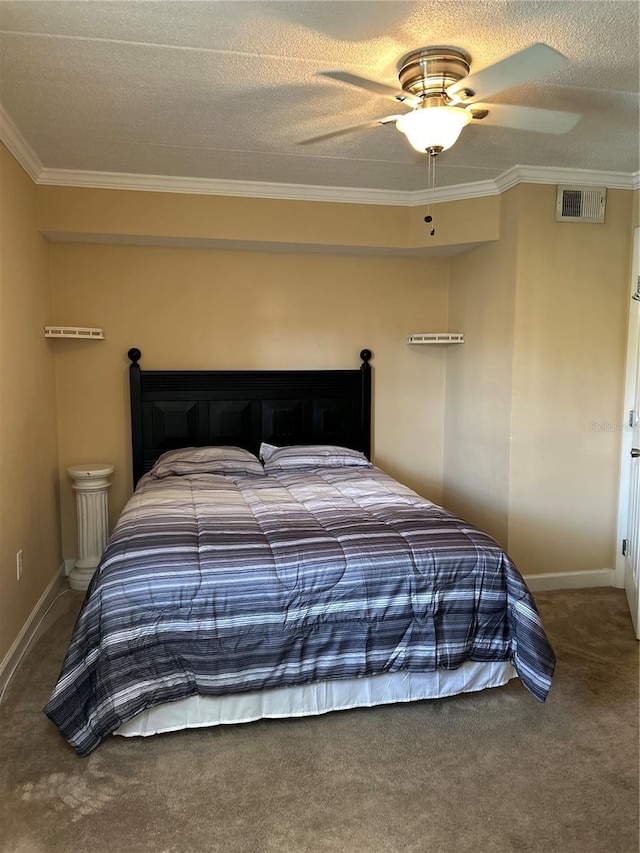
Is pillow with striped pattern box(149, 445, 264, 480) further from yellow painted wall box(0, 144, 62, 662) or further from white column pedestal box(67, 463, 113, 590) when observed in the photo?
yellow painted wall box(0, 144, 62, 662)

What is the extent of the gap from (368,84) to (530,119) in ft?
3.76

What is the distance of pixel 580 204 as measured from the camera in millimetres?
3615

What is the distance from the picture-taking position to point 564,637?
3143mm

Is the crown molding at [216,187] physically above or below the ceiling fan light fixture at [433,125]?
above

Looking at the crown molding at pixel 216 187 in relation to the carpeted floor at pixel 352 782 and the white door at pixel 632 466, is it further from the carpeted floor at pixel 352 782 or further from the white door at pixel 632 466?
the carpeted floor at pixel 352 782

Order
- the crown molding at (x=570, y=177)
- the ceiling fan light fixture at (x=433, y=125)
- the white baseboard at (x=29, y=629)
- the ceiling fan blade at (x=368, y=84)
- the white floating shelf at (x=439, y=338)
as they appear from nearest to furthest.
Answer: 1. the ceiling fan blade at (x=368, y=84)
2. the ceiling fan light fixture at (x=433, y=125)
3. the white baseboard at (x=29, y=629)
4. the crown molding at (x=570, y=177)
5. the white floating shelf at (x=439, y=338)

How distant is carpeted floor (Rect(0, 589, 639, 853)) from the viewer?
1.82 metres

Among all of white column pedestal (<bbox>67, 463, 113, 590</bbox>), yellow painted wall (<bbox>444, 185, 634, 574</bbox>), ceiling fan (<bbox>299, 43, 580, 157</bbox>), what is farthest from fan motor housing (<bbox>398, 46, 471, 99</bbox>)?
white column pedestal (<bbox>67, 463, 113, 590</bbox>)

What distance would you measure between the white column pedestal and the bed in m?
1.12

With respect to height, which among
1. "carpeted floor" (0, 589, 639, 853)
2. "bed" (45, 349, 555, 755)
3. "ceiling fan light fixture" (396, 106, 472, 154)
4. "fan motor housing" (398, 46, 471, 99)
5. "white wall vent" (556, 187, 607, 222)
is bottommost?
"carpeted floor" (0, 589, 639, 853)

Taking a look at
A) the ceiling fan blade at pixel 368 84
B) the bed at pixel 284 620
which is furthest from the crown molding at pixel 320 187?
the bed at pixel 284 620

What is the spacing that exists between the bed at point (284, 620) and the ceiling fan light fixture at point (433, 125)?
5.09ft

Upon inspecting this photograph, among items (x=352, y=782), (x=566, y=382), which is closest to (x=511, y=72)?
(x=566, y=382)

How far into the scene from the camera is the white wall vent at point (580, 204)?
360 cm
